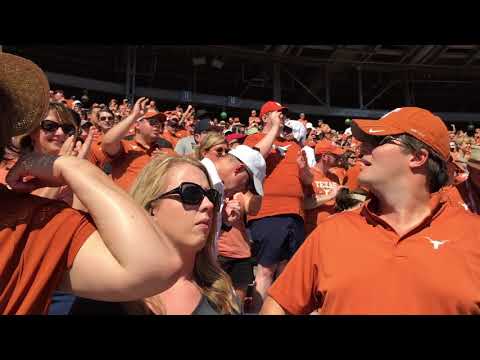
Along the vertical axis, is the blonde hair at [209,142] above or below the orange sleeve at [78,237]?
above

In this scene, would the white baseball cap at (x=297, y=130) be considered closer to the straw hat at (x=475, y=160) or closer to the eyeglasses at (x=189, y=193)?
the straw hat at (x=475, y=160)

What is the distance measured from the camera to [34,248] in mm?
1137

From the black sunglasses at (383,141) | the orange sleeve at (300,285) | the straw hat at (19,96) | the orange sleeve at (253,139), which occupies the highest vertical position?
the straw hat at (19,96)

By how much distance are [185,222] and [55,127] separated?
1.37 meters

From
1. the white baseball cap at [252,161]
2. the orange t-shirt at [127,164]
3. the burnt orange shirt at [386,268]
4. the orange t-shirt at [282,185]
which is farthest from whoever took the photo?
the orange t-shirt at [282,185]

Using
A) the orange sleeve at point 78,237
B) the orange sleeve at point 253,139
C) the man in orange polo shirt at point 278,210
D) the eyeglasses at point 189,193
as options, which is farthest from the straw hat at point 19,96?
the orange sleeve at point 253,139

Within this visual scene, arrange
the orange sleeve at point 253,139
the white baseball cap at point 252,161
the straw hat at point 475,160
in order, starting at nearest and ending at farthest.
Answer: the straw hat at point 475,160, the white baseball cap at point 252,161, the orange sleeve at point 253,139

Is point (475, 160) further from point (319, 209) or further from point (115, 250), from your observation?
point (319, 209)

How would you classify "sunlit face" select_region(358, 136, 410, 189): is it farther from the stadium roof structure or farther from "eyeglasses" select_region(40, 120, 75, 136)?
the stadium roof structure

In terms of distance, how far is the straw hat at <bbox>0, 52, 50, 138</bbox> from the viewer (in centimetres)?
123

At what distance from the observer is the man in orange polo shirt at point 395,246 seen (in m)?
1.68

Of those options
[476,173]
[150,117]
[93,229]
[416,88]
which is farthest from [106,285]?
[416,88]

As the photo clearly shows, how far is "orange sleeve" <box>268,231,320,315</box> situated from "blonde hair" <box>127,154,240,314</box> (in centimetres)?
20

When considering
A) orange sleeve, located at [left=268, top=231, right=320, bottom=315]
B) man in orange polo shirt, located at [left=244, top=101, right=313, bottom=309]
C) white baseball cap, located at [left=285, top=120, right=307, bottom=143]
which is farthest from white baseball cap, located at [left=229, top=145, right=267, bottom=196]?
white baseball cap, located at [left=285, top=120, right=307, bottom=143]
